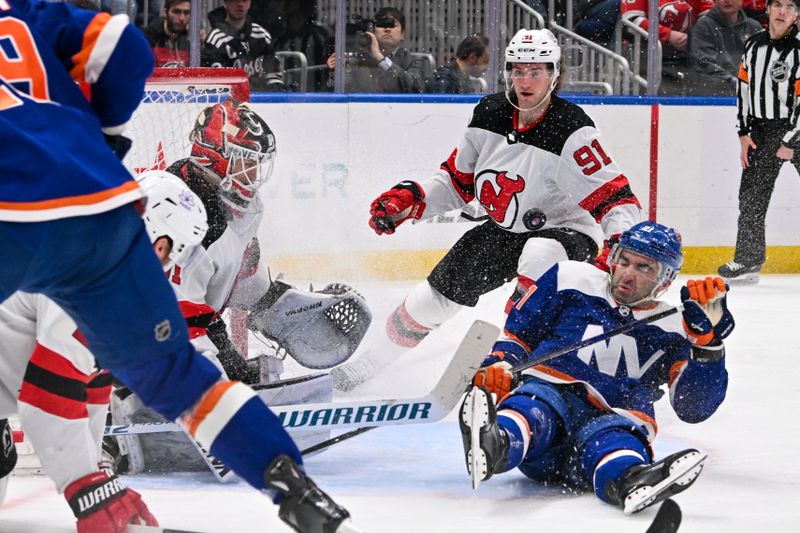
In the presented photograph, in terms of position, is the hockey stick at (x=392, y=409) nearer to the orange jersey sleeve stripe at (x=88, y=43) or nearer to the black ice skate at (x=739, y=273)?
the orange jersey sleeve stripe at (x=88, y=43)

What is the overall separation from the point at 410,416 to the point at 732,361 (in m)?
1.94

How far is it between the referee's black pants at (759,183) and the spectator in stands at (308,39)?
6.59ft

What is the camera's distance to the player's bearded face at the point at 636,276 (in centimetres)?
305

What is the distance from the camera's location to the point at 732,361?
4.58 metres

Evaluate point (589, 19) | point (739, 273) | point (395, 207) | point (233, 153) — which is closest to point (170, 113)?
point (233, 153)

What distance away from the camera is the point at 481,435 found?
2.68m

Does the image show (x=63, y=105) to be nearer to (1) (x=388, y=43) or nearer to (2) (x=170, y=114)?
(2) (x=170, y=114)

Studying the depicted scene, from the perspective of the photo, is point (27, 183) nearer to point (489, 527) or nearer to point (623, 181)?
point (489, 527)

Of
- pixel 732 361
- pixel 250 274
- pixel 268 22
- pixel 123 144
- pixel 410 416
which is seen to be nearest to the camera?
pixel 123 144

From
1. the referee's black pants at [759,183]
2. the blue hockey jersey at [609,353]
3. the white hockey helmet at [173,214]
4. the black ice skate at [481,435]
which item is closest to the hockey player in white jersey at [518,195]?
the blue hockey jersey at [609,353]

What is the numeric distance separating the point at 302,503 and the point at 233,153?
1.68 metres

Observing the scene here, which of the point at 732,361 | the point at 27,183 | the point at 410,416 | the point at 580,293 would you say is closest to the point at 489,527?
the point at 410,416

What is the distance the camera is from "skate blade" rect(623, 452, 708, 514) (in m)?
2.62

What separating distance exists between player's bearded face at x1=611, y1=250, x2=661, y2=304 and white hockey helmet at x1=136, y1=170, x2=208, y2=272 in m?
0.94
